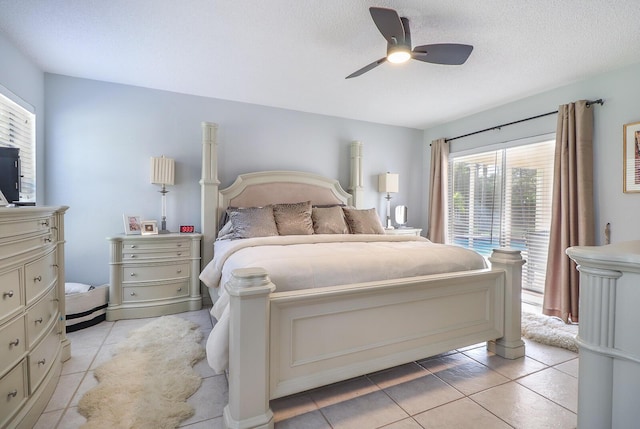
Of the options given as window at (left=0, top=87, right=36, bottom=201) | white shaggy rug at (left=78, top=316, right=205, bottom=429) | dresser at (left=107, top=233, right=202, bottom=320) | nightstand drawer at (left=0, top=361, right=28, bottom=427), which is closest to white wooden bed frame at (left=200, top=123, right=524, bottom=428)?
white shaggy rug at (left=78, top=316, right=205, bottom=429)

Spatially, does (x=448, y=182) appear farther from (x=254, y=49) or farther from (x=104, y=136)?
(x=104, y=136)

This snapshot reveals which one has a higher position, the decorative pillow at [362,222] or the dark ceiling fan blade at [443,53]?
the dark ceiling fan blade at [443,53]

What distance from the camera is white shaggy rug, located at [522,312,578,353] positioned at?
2381 mm

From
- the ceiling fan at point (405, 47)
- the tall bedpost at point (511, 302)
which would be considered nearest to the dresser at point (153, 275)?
the ceiling fan at point (405, 47)

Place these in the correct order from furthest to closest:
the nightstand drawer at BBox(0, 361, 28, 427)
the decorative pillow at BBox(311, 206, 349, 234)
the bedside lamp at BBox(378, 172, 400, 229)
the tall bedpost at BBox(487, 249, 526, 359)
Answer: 1. the bedside lamp at BBox(378, 172, 400, 229)
2. the decorative pillow at BBox(311, 206, 349, 234)
3. the tall bedpost at BBox(487, 249, 526, 359)
4. the nightstand drawer at BBox(0, 361, 28, 427)

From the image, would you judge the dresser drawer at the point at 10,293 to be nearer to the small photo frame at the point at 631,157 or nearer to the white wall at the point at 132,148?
the white wall at the point at 132,148

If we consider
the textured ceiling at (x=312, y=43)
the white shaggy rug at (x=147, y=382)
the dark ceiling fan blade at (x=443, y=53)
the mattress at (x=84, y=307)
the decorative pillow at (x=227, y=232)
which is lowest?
the white shaggy rug at (x=147, y=382)

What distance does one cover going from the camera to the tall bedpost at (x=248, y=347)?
4.32 feet

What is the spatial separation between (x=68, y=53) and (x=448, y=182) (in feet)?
15.4

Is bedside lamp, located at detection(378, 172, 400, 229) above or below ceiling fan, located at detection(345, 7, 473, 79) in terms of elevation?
below

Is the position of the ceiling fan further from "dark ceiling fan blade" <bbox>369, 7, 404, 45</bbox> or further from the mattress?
the mattress

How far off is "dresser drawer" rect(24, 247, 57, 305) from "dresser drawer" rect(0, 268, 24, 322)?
84 mm

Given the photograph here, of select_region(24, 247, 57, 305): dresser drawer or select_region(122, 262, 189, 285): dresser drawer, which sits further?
select_region(122, 262, 189, 285): dresser drawer

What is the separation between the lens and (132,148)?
10.6 feet
